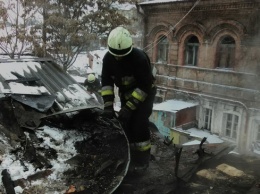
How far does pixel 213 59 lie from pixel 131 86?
8960mm

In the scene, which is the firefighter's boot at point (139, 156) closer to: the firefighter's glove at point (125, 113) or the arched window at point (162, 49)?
the firefighter's glove at point (125, 113)

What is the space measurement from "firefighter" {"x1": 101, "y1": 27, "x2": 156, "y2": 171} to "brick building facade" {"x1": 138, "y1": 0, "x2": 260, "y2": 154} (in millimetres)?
8226

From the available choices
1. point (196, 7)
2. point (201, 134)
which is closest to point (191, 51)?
point (196, 7)

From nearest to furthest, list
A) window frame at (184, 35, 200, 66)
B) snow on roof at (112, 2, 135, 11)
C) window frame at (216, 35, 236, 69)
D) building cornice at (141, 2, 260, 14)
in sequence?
building cornice at (141, 2, 260, 14), window frame at (216, 35, 236, 69), snow on roof at (112, 2, 135, 11), window frame at (184, 35, 200, 66)

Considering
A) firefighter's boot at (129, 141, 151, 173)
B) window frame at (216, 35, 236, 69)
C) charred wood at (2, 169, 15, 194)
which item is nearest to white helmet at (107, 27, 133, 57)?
firefighter's boot at (129, 141, 151, 173)

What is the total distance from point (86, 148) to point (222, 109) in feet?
30.4

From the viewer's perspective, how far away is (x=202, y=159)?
167 inches

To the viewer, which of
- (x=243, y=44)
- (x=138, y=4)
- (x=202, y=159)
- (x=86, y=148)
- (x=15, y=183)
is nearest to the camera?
(x=15, y=183)

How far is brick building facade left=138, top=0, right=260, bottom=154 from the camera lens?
10703 mm

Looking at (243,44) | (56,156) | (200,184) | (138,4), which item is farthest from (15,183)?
(138,4)

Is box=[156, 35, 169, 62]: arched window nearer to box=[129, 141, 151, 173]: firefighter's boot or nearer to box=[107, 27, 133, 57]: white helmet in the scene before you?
box=[129, 141, 151, 173]: firefighter's boot

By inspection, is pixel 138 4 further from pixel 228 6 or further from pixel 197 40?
pixel 228 6

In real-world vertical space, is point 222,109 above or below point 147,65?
below

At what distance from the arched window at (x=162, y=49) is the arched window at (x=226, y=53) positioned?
9.17 ft
